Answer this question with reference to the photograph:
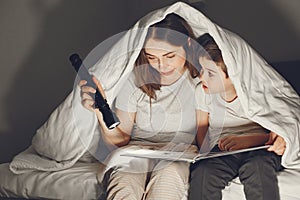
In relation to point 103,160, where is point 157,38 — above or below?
above

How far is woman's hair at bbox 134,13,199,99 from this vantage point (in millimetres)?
1374

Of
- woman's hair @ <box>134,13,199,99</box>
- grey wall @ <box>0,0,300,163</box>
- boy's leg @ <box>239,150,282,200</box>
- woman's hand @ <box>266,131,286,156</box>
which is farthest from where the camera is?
grey wall @ <box>0,0,300,163</box>

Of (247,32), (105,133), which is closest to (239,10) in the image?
(247,32)

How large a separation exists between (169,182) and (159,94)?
1.03 ft

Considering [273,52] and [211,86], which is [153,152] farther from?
[273,52]

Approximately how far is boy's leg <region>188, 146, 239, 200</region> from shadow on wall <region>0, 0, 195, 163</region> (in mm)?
715

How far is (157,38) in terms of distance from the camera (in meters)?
1.37

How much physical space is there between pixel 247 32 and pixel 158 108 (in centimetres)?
70

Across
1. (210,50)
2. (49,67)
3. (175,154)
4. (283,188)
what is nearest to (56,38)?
(49,67)

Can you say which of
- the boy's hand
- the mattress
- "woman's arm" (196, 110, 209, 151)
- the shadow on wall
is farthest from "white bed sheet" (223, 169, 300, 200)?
the shadow on wall

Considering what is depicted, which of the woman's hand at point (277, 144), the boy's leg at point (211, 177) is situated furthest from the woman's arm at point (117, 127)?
the woman's hand at point (277, 144)

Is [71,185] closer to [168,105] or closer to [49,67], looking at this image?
[168,105]

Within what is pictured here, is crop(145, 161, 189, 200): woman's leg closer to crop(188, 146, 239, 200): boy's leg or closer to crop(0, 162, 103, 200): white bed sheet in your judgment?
crop(188, 146, 239, 200): boy's leg

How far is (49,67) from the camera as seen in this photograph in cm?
183
